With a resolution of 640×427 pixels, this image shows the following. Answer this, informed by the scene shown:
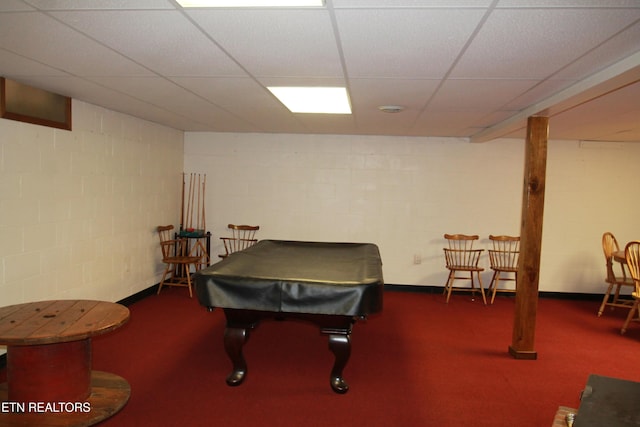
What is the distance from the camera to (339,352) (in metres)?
2.89

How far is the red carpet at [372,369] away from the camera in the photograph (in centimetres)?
264

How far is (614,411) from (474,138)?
15.6 ft

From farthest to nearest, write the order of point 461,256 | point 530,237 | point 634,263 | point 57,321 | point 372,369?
point 461,256, point 634,263, point 530,237, point 372,369, point 57,321

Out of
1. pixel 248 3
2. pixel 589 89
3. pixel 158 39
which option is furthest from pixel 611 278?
pixel 158 39

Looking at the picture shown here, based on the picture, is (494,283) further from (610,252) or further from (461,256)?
(610,252)

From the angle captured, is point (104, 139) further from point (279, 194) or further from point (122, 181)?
point (279, 194)

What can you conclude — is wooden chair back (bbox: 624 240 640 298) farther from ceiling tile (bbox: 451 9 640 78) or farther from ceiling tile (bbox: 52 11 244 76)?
ceiling tile (bbox: 52 11 244 76)

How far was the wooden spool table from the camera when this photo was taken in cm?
235

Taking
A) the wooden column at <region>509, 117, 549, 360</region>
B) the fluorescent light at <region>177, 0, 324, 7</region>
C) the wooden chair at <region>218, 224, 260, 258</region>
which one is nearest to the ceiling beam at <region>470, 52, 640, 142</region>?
the wooden column at <region>509, 117, 549, 360</region>

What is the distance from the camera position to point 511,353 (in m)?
3.70

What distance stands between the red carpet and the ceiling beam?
2.13m

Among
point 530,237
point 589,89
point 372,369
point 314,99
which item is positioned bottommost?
point 372,369

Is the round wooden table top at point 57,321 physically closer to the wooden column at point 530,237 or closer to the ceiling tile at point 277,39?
the ceiling tile at point 277,39

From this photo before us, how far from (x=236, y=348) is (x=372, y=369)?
43.9 inches
